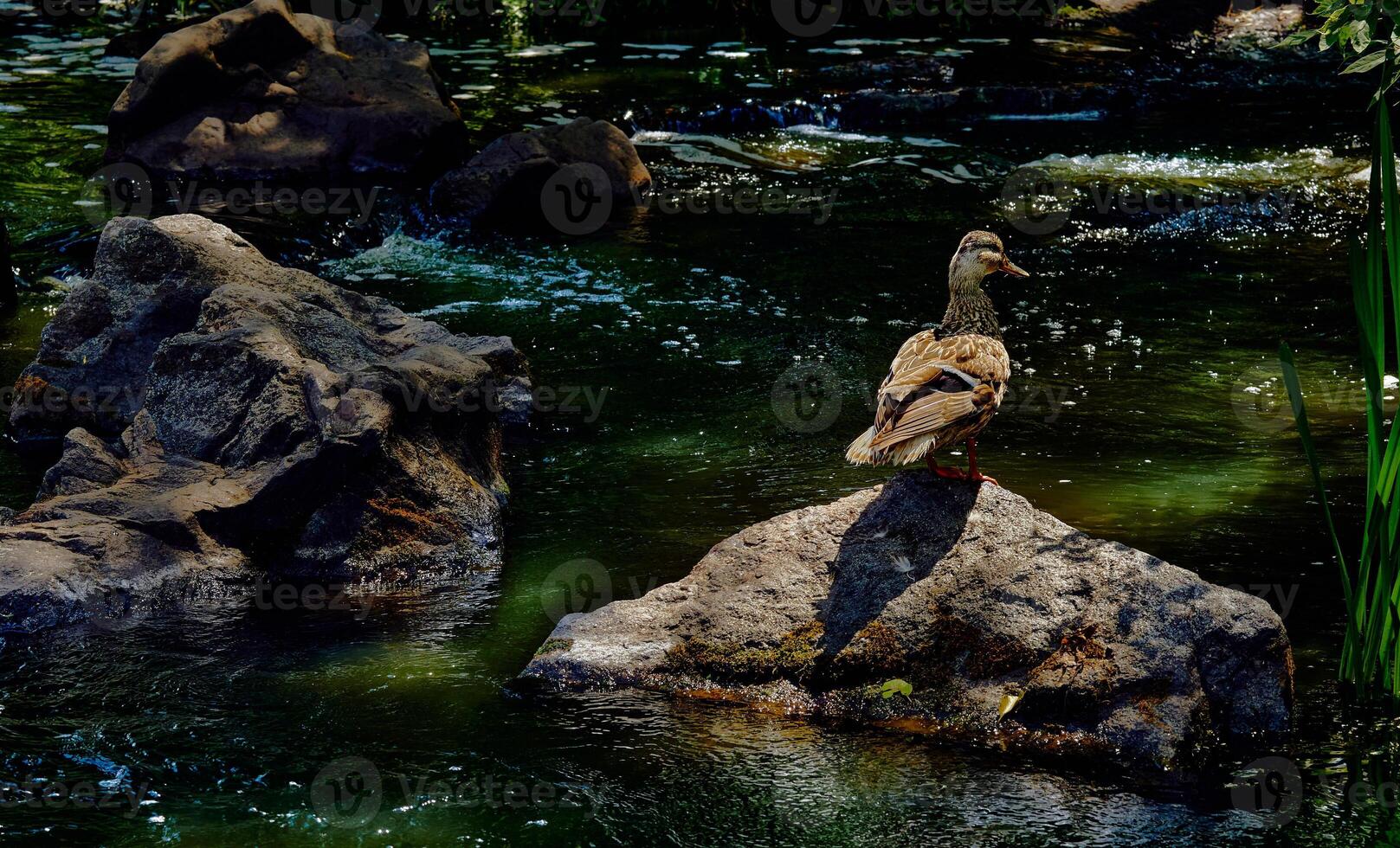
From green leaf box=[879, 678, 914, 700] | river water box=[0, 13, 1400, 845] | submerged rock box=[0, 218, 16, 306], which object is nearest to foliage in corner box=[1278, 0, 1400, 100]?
river water box=[0, 13, 1400, 845]

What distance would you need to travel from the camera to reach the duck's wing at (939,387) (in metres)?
5.37

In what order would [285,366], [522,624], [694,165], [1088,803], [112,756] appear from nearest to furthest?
[1088,803] < [112,756] < [522,624] < [285,366] < [694,165]

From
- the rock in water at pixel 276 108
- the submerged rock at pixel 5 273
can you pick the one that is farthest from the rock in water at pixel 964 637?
the rock in water at pixel 276 108

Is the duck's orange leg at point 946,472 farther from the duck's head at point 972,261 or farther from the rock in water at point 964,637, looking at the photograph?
the duck's head at point 972,261

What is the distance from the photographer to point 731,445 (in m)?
8.52

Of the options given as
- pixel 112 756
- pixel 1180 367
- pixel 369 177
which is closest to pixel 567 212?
pixel 369 177

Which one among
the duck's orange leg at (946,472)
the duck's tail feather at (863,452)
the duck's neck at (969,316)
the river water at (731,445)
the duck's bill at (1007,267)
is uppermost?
the duck's bill at (1007,267)

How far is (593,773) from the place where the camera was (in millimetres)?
4926

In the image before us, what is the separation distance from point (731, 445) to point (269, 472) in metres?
2.92

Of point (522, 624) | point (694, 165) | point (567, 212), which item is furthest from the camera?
point (694, 165)

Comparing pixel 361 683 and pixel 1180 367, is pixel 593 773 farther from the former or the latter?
pixel 1180 367

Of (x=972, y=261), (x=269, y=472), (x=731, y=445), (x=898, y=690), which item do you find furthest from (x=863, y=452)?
(x=731, y=445)

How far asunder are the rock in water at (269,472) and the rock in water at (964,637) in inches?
→ 60.8

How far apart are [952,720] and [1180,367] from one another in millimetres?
5489
